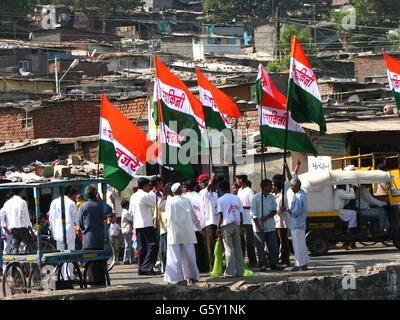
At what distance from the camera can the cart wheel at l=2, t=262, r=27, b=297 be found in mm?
14461

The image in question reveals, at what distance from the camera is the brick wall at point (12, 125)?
1437 inches

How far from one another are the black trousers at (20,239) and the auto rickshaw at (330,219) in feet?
20.4

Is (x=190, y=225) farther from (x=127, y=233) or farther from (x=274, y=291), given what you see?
(x=127, y=233)

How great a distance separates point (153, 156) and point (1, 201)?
23.2 ft

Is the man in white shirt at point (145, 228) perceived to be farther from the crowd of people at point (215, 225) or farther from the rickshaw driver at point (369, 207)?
the rickshaw driver at point (369, 207)

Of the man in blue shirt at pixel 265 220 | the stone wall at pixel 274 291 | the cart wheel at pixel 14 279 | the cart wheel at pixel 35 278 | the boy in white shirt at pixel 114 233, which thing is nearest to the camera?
the stone wall at pixel 274 291

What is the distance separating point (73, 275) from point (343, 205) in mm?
7265

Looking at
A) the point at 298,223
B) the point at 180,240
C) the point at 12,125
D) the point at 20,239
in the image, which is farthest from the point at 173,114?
the point at 12,125

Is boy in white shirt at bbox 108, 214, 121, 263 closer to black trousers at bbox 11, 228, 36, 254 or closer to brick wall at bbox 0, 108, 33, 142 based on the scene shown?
black trousers at bbox 11, 228, 36, 254

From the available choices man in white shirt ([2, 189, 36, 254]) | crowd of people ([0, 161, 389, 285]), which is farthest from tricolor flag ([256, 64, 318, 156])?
man in white shirt ([2, 189, 36, 254])

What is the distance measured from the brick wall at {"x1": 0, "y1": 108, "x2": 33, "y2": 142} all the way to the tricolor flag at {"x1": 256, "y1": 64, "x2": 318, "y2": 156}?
19.8 m

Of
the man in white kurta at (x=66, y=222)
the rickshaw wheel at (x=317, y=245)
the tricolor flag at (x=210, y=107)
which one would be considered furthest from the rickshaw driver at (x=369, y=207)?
the man in white kurta at (x=66, y=222)

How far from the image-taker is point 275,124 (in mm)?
17828
